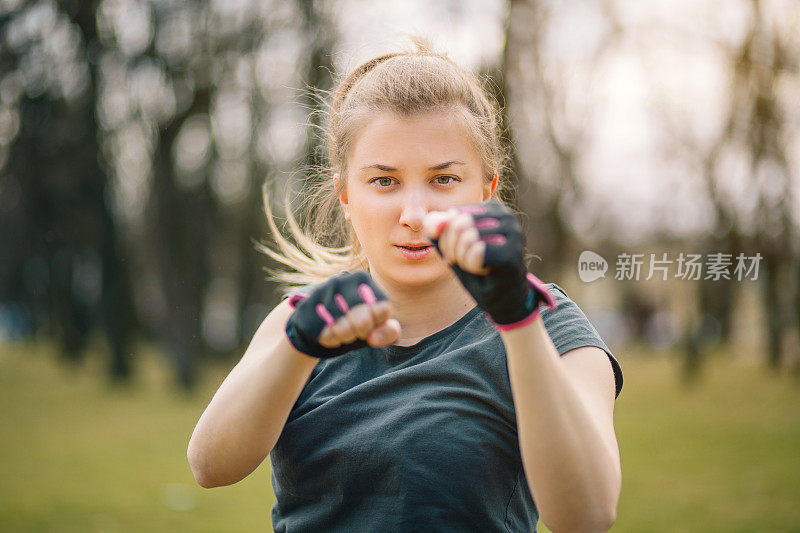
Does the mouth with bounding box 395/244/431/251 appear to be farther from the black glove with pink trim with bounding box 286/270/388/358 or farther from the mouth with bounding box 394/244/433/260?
the black glove with pink trim with bounding box 286/270/388/358

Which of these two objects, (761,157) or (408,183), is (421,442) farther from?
(761,157)

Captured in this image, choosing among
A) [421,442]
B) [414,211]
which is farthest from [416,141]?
[421,442]

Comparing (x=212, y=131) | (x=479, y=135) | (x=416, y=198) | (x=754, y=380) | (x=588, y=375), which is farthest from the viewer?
(x=212, y=131)

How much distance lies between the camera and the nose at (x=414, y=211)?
1.72 meters

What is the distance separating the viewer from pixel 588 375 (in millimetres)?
1579

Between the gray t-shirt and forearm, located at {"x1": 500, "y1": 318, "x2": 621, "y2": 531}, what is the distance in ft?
0.62

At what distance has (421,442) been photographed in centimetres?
160

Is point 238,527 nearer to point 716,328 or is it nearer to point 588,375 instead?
point 588,375

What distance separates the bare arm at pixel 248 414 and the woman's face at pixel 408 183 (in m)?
0.36

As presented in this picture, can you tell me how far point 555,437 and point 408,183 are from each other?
69 cm

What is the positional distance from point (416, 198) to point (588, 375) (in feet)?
1.81

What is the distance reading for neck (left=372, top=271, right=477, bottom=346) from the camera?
1.87 metres

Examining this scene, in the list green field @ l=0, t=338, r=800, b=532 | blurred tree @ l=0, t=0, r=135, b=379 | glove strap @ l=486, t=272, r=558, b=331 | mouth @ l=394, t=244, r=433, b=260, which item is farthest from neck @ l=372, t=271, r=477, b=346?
blurred tree @ l=0, t=0, r=135, b=379

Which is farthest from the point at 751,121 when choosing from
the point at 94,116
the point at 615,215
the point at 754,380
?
the point at 94,116
